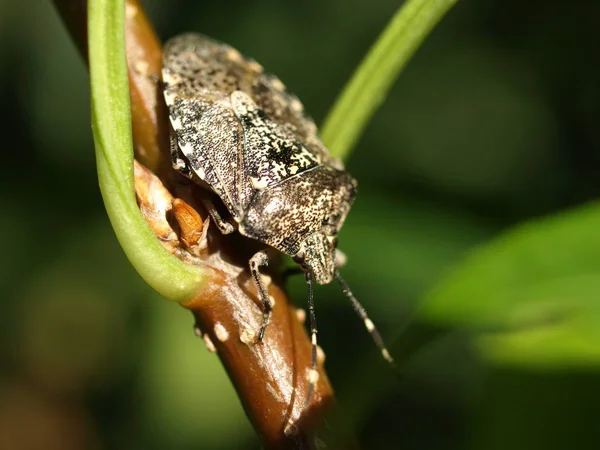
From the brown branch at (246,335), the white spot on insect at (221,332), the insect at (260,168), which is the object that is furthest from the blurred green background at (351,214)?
the white spot on insect at (221,332)

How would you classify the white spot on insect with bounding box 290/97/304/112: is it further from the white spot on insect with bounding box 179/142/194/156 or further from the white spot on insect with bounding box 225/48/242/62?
the white spot on insect with bounding box 179/142/194/156

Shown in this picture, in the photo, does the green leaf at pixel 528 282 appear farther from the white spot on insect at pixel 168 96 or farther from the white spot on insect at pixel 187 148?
the white spot on insect at pixel 168 96

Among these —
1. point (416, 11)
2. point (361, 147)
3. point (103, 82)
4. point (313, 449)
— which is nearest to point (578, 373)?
point (313, 449)

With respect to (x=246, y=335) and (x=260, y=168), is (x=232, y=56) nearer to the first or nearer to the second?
(x=260, y=168)

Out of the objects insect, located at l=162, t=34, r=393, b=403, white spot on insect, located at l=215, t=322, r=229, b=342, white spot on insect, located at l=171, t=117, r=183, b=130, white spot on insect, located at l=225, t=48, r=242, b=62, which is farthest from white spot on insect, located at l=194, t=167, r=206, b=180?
white spot on insect, located at l=225, t=48, r=242, b=62

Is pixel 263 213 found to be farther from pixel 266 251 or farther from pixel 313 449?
pixel 313 449
